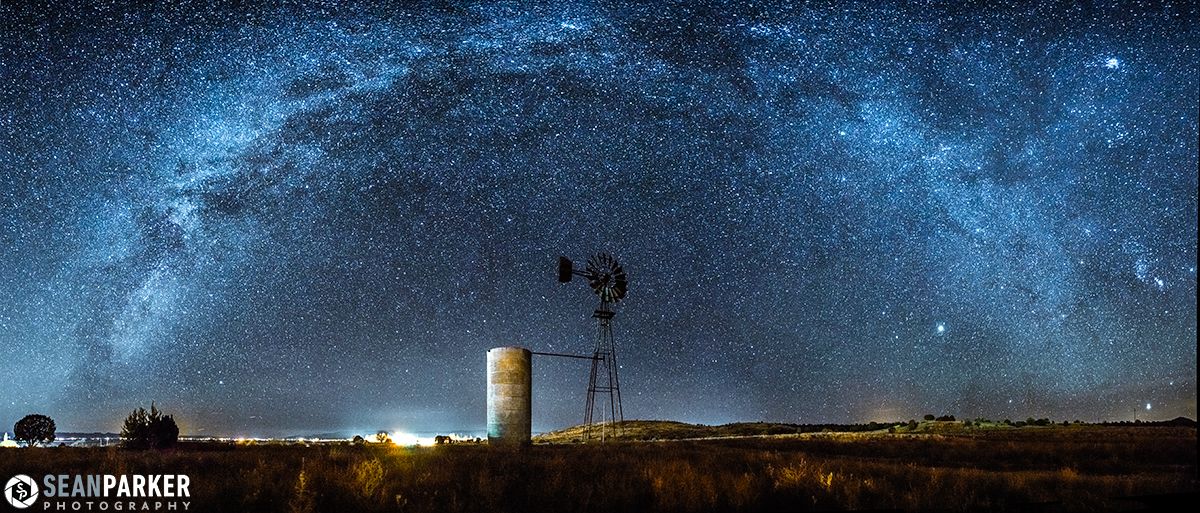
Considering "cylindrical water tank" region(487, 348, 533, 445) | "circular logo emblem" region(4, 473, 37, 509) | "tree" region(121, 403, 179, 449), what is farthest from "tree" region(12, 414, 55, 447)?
"circular logo emblem" region(4, 473, 37, 509)

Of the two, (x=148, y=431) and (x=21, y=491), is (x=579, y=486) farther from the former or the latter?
(x=148, y=431)

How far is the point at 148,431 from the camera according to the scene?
22391 millimetres

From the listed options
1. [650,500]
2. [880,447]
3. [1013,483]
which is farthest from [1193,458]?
[650,500]

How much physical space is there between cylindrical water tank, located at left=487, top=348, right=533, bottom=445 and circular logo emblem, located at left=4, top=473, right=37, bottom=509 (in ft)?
60.1

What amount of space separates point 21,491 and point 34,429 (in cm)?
2216

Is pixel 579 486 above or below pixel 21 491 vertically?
below

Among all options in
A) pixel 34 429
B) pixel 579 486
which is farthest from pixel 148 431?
pixel 579 486

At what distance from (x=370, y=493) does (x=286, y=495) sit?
126cm

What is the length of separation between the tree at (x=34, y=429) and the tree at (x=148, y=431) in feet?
26.5

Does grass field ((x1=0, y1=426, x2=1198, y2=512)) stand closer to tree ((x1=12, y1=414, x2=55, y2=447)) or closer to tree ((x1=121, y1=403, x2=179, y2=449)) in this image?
tree ((x1=121, y1=403, x2=179, y2=449))

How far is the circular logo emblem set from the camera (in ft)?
32.0

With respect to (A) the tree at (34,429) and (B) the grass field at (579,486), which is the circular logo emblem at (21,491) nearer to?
(B) the grass field at (579,486)

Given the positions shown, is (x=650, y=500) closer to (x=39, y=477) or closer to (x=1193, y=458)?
(x=39, y=477)

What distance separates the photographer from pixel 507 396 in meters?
29.1
